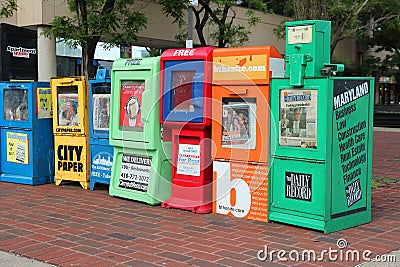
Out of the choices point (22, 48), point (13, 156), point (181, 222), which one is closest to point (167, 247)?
point (181, 222)

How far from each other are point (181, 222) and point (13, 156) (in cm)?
405

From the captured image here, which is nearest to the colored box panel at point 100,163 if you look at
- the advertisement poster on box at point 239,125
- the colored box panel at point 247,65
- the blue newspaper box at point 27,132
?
the blue newspaper box at point 27,132

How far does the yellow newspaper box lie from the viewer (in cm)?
820

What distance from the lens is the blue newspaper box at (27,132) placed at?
28.1 ft

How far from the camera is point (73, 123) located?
27.4 ft

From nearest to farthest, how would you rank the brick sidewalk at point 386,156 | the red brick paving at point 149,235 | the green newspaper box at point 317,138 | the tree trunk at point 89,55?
the red brick paving at point 149,235 → the green newspaper box at point 317,138 → the brick sidewalk at point 386,156 → the tree trunk at point 89,55

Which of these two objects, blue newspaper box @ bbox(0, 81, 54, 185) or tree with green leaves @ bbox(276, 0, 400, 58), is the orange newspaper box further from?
tree with green leaves @ bbox(276, 0, 400, 58)

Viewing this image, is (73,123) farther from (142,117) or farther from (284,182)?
(284,182)

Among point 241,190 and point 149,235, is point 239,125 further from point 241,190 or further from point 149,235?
point 149,235

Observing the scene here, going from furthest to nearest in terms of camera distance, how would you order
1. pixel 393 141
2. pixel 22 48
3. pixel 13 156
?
pixel 393 141 < pixel 22 48 < pixel 13 156

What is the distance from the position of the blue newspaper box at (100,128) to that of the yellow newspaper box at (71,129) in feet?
0.51

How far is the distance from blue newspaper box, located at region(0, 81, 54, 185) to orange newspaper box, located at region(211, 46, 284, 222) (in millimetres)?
3446

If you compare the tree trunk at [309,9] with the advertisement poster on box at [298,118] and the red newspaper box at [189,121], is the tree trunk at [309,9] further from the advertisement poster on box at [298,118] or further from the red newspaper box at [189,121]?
the advertisement poster on box at [298,118]

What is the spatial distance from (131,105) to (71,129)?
155 cm
